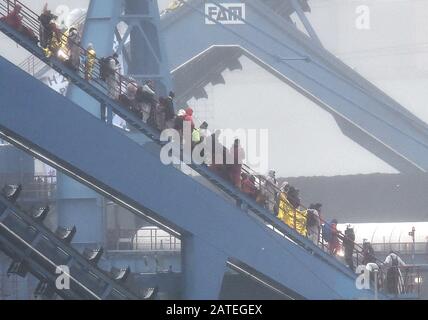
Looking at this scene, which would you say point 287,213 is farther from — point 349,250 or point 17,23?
point 17,23

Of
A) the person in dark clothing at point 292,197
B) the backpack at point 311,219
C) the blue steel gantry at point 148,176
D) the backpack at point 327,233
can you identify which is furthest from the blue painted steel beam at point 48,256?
the backpack at point 327,233

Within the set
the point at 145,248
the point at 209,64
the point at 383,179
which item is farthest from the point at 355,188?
the point at 145,248

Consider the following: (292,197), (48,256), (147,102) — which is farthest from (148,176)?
(292,197)

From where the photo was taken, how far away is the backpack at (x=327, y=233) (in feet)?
115

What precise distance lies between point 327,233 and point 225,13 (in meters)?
12.9

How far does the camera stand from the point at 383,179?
4922 cm

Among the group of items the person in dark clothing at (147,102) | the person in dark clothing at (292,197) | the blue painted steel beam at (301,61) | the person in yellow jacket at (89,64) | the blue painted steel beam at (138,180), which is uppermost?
the blue painted steel beam at (301,61)

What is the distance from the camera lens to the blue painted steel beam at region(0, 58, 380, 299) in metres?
28.6

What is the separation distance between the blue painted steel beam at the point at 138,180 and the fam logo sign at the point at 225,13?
1429 cm

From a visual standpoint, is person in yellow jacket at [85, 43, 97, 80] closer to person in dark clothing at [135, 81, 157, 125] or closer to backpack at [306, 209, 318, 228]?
person in dark clothing at [135, 81, 157, 125]

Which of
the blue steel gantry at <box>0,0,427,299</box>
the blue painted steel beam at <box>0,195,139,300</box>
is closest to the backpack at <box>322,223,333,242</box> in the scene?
the blue steel gantry at <box>0,0,427,299</box>

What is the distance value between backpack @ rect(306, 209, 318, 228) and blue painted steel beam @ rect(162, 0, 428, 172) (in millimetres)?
12758

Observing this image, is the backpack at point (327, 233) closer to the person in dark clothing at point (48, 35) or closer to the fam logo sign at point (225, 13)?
the person in dark clothing at point (48, 35)

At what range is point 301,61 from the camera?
4722cm
